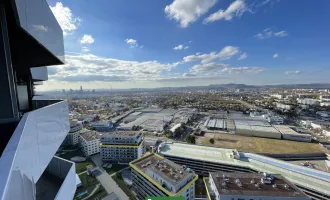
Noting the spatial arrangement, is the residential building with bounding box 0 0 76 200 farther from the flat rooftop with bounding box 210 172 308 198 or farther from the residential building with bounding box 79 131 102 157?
the residential building with bounding box 79 131 102 157

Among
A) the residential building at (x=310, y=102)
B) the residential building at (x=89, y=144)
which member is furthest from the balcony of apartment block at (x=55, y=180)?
the residential building at (x=310, y=102)

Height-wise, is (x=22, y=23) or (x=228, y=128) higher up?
(x=22, y=23)

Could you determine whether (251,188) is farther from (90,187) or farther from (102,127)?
(102,127)

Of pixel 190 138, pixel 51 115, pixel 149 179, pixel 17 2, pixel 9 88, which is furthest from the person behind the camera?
pixel 190 138

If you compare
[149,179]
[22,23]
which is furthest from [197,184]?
[22,23]

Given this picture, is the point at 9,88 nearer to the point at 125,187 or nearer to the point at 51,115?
the point at 51,115

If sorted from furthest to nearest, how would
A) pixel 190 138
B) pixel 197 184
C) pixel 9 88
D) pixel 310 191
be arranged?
pixel 190 138
pixel 197 184
pixel 310 191
pixel 9 88
